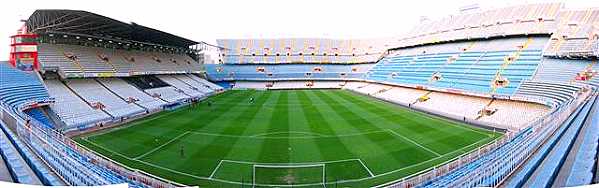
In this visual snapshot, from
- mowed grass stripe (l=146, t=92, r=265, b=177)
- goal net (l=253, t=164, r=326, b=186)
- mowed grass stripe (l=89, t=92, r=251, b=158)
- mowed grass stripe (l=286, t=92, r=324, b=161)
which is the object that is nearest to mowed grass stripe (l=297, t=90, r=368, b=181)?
mowed grass stripe (l=286, t=92, r=324, b=161)

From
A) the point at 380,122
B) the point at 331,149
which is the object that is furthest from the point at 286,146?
the point at 380,122

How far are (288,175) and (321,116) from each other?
10641mm

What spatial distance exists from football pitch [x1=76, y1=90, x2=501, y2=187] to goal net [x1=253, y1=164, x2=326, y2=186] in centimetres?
3

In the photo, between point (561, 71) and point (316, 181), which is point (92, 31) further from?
point (561, 71)

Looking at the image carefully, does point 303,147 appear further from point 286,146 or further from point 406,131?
point 406,131

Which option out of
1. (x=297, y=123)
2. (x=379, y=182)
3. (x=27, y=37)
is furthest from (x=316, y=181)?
(x=27, y=37)

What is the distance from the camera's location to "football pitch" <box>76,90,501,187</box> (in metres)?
10.5

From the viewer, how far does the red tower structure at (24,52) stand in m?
17.3

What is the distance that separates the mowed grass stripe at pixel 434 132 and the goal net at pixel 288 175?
491 centimetres

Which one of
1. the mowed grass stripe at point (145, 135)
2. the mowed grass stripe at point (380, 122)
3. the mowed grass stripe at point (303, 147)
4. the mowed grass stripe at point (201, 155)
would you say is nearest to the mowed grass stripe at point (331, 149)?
the mowed grass stripe at point (303, 147)

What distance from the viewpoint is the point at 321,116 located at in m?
21.0

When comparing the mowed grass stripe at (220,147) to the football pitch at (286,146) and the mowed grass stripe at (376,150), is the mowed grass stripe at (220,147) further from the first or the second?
the mowed grass stripe at (376,150)

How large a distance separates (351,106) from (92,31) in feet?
56.5

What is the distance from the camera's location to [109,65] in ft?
80.4
